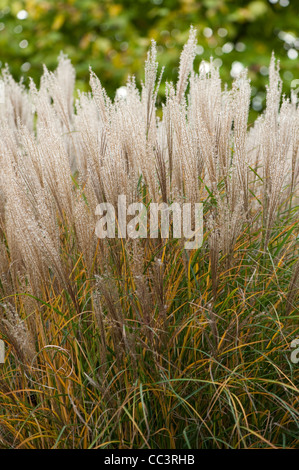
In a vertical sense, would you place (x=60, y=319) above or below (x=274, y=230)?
below

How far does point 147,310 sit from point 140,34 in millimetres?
5325

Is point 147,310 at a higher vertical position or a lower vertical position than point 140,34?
lower

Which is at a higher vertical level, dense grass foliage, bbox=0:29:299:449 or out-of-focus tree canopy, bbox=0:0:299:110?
out-of-focus tree canopy, bbox=0:0:299:110

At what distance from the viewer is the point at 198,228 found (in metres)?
1.61

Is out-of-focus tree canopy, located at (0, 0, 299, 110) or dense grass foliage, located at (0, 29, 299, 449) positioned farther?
out-of-focus tree canopy, located at (0, 0, 299, 110)

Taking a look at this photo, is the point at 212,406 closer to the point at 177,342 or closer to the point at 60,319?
the point at 177,342

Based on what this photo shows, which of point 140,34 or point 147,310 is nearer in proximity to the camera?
point 147,310

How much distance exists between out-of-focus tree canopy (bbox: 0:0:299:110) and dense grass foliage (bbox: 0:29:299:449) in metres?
3.87

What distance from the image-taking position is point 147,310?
1.43 meters

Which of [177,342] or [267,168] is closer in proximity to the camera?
[177,342]

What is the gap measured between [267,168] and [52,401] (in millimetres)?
1019

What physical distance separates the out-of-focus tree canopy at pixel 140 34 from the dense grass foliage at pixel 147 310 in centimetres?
387

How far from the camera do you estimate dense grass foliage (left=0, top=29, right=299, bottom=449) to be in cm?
145

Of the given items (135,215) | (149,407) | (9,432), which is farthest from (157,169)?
(9,432)
